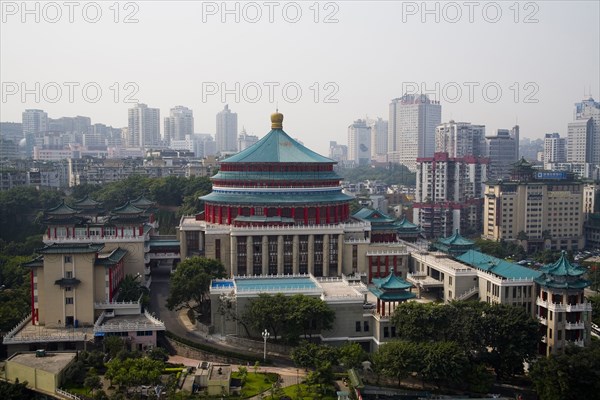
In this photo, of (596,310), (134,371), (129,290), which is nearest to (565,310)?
(596,310)

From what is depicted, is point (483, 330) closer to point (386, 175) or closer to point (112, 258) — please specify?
point (112, 258)

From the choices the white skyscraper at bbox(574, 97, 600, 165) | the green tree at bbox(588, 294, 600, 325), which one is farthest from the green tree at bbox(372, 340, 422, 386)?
the white skyscraper at bbox(574, 97, 600, 165)

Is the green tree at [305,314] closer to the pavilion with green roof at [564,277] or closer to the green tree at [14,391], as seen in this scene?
the pavilion with green roof at [564,277]

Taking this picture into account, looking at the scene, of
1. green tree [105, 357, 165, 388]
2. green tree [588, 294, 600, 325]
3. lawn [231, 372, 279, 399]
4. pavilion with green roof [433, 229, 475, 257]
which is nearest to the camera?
green tree [105, 357, 165, 388]

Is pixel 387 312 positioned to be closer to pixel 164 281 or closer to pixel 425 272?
pixel 425 272

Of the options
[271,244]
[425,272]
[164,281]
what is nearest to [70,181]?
[164,281]

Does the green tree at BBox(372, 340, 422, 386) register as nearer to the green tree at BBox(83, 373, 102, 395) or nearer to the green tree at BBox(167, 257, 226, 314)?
the green tree at BBox(167, 257, 226, 314)
